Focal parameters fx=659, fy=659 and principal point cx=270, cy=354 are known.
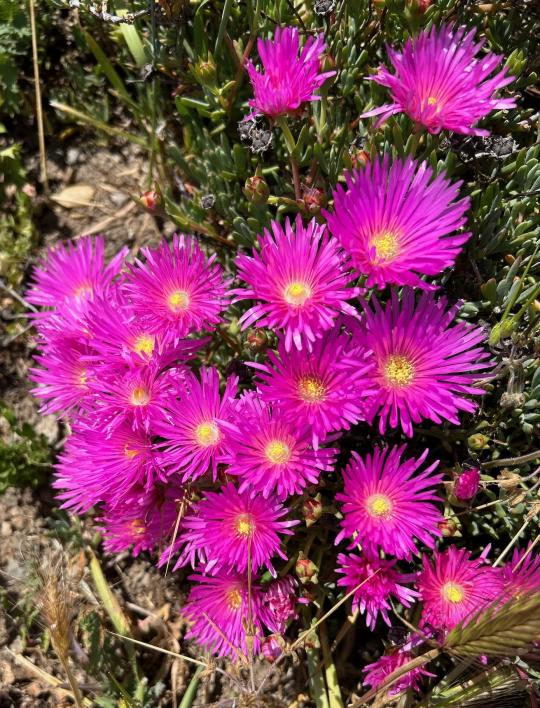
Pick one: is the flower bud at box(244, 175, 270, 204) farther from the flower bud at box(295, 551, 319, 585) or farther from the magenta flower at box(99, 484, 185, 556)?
the flower bud at box(295, 551, 319, 585)

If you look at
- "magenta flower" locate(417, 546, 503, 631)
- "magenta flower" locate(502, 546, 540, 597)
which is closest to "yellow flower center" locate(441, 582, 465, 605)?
A: "magenta flower" locate(417, 546, 503, 631)

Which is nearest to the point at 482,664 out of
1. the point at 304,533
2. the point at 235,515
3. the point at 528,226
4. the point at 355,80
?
the point at 304,533

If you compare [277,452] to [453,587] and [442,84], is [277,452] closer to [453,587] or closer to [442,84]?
[453,587]

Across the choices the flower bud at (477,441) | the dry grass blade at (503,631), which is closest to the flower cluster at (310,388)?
the flower bud at (477,441)

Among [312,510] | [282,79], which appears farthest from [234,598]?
[282,79]

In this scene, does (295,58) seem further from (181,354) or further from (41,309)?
(41,309)

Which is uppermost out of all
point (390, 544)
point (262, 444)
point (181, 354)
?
point (181, 354)
